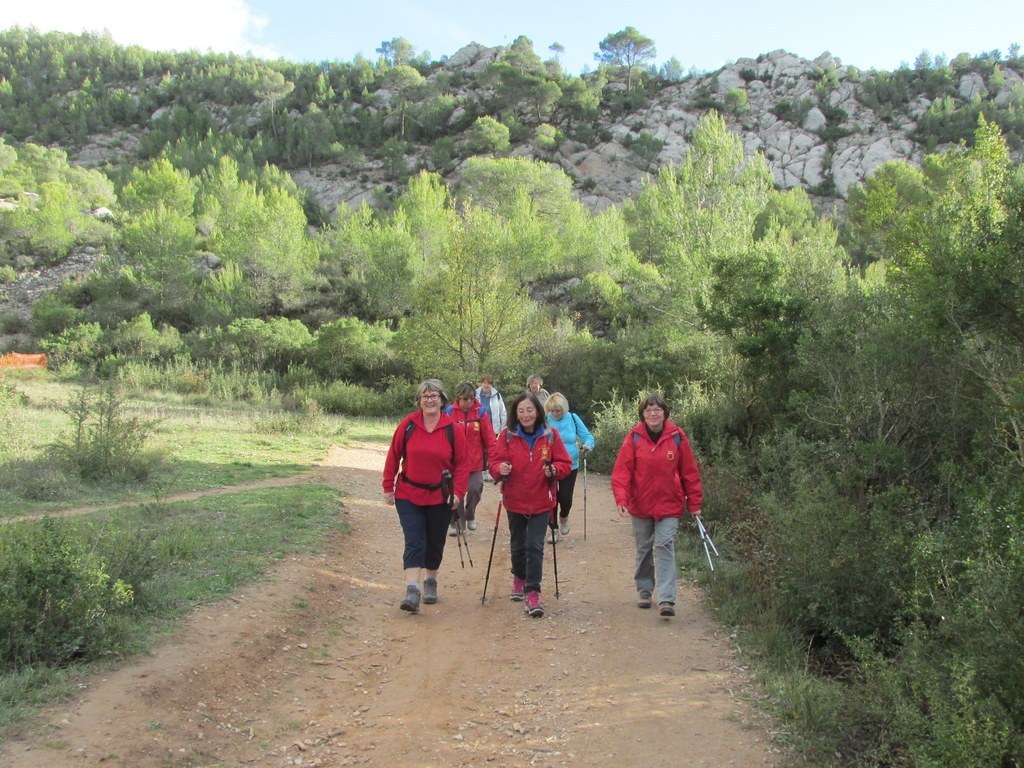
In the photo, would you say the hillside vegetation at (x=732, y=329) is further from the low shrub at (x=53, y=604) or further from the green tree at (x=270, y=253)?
the low shrub at (x=53, y=604)

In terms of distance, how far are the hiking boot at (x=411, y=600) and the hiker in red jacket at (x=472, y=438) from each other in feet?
3.12

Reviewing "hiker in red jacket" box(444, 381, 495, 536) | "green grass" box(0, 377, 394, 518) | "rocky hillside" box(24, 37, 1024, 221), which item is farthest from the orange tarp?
"rocky hillside" box(24, 37, 1024, 221)

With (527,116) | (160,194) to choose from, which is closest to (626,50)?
(527,116)

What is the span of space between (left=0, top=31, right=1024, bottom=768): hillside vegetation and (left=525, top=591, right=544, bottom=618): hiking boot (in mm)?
1676

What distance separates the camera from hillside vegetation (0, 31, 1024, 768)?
442 cm

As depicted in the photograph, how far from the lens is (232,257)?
40.5 metres

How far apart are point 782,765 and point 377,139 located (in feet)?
286

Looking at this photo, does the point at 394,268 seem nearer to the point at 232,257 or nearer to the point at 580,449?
the point at 232,257

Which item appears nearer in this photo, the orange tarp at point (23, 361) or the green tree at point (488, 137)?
the orange tarp at point (23, 361)

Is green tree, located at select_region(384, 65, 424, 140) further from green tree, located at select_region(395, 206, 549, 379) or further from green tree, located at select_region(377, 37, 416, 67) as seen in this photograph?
green tree, located at select_region(395, 206, 549, 379)

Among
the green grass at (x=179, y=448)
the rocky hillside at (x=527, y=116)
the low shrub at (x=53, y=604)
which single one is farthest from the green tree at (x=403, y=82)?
the low shrub at (x=53, y=604)

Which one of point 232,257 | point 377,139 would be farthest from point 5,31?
point 232,257

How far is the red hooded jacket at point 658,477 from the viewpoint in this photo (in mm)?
6098

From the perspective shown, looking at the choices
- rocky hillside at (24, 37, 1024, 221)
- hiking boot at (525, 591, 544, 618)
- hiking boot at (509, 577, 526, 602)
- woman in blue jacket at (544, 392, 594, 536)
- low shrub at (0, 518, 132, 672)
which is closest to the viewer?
low shrub at (0, 518, 132, 672)
